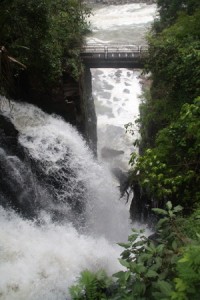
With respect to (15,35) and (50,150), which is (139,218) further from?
(15,35)

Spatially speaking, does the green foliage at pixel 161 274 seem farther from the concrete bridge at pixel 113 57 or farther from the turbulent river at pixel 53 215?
the concrete bridge at pixel 113 57

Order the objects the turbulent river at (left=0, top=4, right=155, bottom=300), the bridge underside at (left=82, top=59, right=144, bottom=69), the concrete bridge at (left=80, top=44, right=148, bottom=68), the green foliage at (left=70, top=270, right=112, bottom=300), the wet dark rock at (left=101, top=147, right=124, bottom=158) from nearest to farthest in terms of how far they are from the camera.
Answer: the green foliage at (left=70, top=270, right=112, bottom=300), the turbulent river at (left=0, top=4, right=155, bottom=300), the concrete bridge at (left=80, top=44, right=148, bottom=68), the bridge underside at (left=82, top=59, right=144, bottom=69), the wet dark rock at (left=101, top=147, right=124, bottom=158)

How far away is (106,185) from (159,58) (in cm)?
525

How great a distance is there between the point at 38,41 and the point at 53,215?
19.2 feet

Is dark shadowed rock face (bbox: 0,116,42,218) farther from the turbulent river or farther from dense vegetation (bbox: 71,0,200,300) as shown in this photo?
dense vegetation (bbox: 71,0,200,300)

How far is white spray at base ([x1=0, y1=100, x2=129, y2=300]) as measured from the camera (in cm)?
697

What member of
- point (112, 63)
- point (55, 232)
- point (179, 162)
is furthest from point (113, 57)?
point (179, 162)

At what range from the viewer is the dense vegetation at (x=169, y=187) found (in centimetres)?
346

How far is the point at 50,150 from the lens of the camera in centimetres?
1111

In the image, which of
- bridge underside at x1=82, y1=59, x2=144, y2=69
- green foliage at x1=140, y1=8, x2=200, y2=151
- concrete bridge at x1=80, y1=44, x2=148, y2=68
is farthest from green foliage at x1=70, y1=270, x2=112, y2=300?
bridge underside at x1=82, y1=59, x2=144, y2=69

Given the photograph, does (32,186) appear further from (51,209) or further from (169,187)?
(169,187)

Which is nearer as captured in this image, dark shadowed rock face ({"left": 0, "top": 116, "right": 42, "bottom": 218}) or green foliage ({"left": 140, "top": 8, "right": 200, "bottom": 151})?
green foliage ({"left": 140, "top": 8, "right": 200, "bottom": 151})

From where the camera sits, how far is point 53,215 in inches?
413

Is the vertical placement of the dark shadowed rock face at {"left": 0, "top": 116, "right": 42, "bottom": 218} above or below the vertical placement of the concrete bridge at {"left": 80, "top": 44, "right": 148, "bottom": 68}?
below
